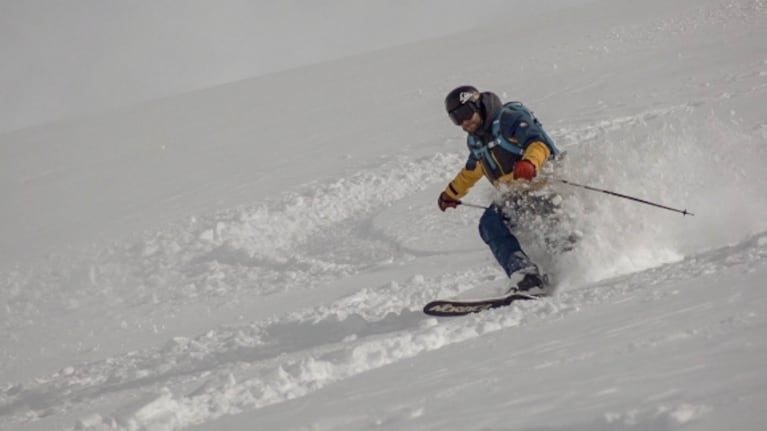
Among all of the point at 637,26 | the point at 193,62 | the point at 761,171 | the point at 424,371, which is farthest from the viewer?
the point at 193,62

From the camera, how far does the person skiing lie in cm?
661

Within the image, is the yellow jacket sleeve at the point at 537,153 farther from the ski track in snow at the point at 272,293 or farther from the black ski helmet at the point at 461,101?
the ski track in snow at the point at 272,293

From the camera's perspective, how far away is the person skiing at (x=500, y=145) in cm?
661

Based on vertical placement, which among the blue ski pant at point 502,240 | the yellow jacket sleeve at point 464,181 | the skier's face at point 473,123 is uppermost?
the skier's face at point 473,123

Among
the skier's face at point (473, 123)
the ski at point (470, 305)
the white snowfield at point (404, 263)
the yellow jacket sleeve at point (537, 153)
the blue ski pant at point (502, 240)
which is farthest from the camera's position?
the skier's face at point (473, 123)

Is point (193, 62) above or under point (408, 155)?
above

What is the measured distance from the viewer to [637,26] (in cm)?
2277

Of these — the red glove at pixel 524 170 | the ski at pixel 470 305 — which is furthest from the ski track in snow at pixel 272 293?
the red glove at pixel 524 170

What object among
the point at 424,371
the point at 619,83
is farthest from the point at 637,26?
the point at 424,371

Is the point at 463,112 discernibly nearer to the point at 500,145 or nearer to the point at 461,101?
the point at 461,101

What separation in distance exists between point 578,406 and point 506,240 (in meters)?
4.10

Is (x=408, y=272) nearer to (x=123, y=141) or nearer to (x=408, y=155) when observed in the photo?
(x=408, y=155)

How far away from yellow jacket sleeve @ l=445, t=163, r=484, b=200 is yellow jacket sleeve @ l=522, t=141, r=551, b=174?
92 cm

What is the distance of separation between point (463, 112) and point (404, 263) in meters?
3.10
